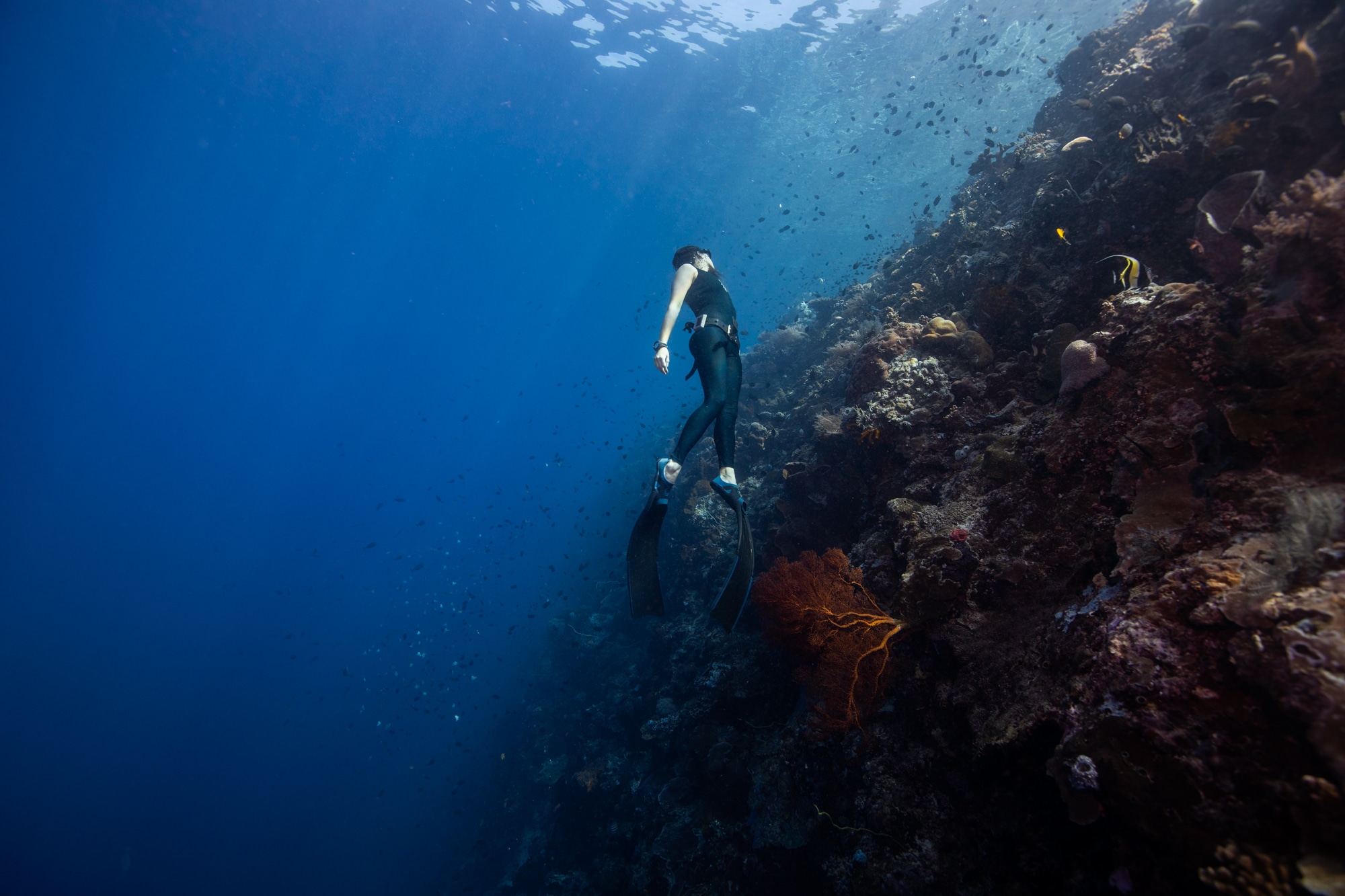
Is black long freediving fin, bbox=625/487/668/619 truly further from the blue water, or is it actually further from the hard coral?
the blue water

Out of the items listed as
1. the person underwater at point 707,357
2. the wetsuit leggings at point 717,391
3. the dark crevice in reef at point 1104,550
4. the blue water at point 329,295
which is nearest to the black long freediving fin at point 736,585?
the person underwater at point 707,357

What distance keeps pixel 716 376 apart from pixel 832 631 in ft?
9.32

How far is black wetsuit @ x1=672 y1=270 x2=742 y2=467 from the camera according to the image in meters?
4.74

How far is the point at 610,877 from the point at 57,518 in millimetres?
96044

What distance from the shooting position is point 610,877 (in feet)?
26.6

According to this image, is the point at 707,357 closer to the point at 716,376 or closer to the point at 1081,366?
the point at 716,376

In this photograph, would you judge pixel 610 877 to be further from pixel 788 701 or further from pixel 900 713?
pixel 900 713

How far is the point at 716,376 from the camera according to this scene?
4.87m

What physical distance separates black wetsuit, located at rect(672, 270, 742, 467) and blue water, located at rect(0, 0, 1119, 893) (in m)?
9.36

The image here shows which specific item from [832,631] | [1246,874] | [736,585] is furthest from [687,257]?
[1246,874]

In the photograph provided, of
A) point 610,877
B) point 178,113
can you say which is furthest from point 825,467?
point 178,113

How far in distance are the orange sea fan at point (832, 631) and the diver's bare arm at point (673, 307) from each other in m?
2.46

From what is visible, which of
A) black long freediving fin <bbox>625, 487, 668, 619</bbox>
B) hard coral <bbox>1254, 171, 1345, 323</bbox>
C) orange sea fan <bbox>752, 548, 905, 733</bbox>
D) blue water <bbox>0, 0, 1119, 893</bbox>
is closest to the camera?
hard coral <bbox>1254, 171, 1345, 323</bbox>

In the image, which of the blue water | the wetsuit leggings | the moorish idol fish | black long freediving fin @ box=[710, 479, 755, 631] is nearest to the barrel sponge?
the moorish idol fish
